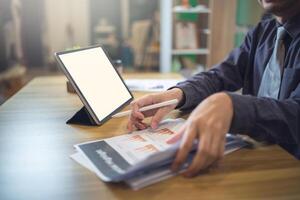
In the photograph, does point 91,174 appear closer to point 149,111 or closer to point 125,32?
point 149,111

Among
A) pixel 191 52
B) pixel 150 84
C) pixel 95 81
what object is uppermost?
pixel 95 81

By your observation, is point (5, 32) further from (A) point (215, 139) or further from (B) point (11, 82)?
(A) point (215, 139)

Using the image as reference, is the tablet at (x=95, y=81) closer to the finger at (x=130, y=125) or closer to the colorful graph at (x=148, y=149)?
the finger at (x=130, y=125)

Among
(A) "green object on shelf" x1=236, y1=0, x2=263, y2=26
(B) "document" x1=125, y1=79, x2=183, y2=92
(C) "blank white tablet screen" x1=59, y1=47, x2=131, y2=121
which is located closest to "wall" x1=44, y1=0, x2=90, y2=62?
(A) "green object on shelf" x1=236, y1=0, x2=263, y2=26

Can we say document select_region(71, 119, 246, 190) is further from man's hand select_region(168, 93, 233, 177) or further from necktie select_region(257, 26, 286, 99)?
necktie select_region(257, 26, 286, 99)

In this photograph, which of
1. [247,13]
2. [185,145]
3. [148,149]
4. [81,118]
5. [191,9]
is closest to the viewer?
[185,145]

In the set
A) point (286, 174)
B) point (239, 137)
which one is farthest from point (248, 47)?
point (286, 174)

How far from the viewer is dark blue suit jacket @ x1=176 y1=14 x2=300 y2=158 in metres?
0.73

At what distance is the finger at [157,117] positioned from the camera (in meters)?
0.86

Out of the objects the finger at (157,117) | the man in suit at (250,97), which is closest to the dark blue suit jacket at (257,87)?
the man in suit at (250,97)

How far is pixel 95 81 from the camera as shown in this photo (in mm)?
961

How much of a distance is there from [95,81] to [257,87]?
1.79 ft

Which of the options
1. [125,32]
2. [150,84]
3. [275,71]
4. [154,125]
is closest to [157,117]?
[154,125]

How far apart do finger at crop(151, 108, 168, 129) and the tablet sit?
0.46ft
